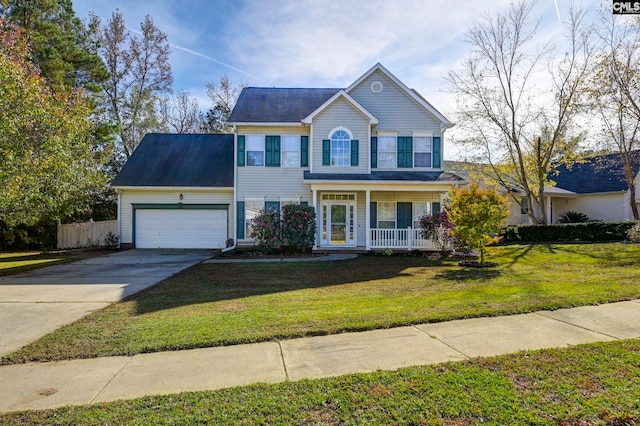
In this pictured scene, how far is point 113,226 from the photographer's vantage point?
19.9 m

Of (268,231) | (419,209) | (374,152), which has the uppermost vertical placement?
(374,152)

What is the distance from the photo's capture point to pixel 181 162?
18.7 m

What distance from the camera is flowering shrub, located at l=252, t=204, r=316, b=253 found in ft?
48.6

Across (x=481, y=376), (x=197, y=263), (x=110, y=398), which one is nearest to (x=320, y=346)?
(x=481, y=376)

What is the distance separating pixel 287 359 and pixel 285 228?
1084cm

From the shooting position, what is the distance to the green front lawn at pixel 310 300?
4.89 m

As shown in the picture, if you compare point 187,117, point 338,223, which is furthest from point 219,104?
point 338,223

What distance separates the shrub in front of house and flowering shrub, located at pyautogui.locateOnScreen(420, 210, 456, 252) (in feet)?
20.0

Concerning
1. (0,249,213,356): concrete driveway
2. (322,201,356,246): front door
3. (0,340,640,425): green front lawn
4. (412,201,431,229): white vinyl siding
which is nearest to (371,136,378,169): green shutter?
(322,201,356,246): front door

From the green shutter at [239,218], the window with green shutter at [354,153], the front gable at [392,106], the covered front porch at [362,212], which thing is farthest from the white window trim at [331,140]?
the green shutter at [239,218]

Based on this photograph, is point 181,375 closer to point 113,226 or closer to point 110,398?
point 110,398

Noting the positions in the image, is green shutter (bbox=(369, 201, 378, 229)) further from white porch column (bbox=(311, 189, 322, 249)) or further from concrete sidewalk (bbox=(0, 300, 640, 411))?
concrete sidewalk (bbox=(0, 300, 640, 411))

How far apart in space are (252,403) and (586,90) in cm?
2017

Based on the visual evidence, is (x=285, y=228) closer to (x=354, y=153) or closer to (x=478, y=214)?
(x=354, y=153)
